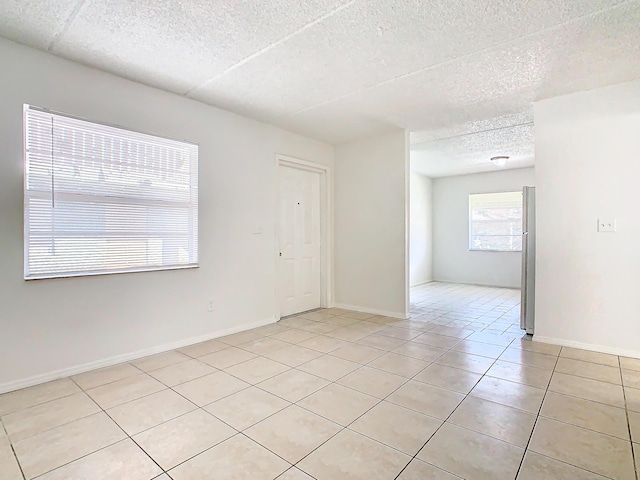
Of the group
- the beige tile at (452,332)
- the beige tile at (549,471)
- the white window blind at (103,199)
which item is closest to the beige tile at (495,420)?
the beige tile at (549,471)

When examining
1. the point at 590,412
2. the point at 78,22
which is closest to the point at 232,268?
the point at 78,22

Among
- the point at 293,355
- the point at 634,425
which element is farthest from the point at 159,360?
the point at 634,425

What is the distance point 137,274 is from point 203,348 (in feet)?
3.08

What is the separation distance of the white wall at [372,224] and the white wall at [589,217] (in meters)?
1.55

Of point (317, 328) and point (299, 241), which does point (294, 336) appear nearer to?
point (317, 328)

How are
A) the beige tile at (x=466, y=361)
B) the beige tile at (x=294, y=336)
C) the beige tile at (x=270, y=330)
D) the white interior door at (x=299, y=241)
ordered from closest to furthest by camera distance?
1. the beige tile at (x=466, y=361)
2. the beige tile at (x=294, y=336)
3. the beige tile at (x=270, y=330)
4. the white interior door at (x=299, y=241)

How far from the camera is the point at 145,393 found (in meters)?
2.38

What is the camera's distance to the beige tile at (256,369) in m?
2.63

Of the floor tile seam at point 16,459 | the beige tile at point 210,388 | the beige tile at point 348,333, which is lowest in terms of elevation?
the floor tile seam at point 16,459

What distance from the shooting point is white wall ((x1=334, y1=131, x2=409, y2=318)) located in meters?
4.53

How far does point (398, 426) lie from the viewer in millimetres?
1949

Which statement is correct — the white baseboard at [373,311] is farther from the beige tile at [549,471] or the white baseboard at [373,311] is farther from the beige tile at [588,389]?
the beige tile at [549,471]

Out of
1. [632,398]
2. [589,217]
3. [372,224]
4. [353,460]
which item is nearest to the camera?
[353,460]

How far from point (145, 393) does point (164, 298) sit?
41.6 inches
